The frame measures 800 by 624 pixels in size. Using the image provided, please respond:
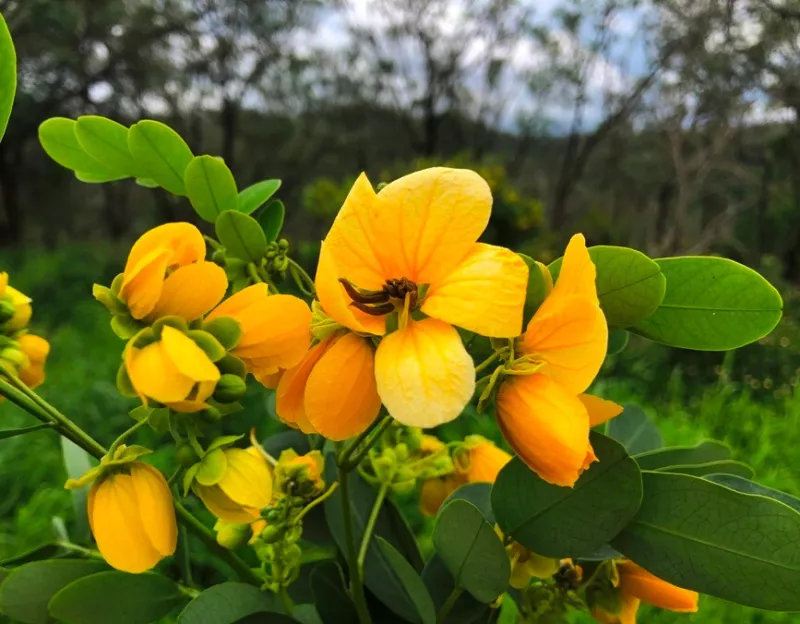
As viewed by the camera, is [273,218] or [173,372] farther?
[273,218]

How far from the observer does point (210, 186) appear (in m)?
0.35

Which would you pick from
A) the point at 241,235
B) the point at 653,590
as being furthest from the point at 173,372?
the point at 653,590

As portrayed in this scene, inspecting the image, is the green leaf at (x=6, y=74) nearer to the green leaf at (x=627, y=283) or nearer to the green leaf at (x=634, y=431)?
the green leaf at (x=627, y=283)

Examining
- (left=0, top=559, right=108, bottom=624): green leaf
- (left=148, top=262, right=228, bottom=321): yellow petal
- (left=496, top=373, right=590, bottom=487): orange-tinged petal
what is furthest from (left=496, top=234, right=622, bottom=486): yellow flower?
(left=0, top=559, right=108, bottom=624): green leaf

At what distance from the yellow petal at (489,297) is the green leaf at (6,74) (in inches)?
6.8

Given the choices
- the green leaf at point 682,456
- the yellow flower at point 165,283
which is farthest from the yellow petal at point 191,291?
the green leaf at point 682,456

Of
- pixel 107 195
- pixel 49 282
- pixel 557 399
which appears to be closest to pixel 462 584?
pixel 557 399

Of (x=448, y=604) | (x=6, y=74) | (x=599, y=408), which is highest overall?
(x=6, y=74)

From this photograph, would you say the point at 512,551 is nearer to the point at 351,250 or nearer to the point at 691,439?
the point at 351,250

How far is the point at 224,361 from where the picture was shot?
25 centimetres

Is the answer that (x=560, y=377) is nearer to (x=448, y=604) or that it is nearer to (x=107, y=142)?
(x=448, y=604)

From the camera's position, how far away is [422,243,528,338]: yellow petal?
0.22 m

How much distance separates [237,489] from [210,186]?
15cm

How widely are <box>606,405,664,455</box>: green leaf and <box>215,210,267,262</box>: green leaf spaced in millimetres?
239
